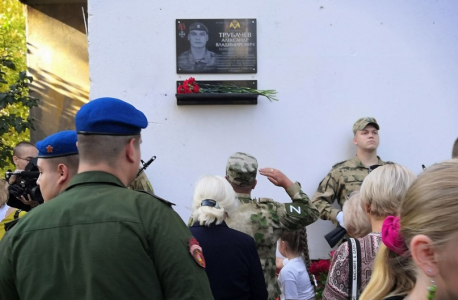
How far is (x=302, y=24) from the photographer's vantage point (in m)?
6.50

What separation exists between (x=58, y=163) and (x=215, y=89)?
345 centimetres

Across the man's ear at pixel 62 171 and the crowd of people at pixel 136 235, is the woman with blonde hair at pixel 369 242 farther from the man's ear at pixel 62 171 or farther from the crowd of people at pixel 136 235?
the man's ear at pixel 62 171

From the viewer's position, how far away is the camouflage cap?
4.29m

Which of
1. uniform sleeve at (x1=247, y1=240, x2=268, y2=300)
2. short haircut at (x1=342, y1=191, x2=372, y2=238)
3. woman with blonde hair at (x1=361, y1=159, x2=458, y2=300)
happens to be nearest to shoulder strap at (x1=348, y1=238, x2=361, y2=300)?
short haircut at (x1=342, y1=191, x2=372, y2=238)

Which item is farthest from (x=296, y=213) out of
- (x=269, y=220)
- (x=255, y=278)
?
(x=255, y=278)

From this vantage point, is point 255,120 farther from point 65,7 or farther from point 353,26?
point 65,7

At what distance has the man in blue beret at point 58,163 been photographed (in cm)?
306

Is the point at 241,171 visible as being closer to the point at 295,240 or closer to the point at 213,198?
the point at 213,198

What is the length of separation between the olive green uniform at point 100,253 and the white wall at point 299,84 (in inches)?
167

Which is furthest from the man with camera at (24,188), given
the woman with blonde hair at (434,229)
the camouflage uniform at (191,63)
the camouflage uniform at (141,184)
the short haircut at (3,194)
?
the woman with blonde hair at (434,229)

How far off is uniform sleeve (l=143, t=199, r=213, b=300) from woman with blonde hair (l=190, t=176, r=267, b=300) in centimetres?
142

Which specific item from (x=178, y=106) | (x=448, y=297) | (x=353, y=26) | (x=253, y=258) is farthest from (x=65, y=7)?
(x=448, y=297)

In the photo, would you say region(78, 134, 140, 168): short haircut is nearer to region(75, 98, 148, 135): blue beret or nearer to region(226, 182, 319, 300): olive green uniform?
region(75, 98, 148, 135): blue beret

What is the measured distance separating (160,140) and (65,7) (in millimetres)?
3711
